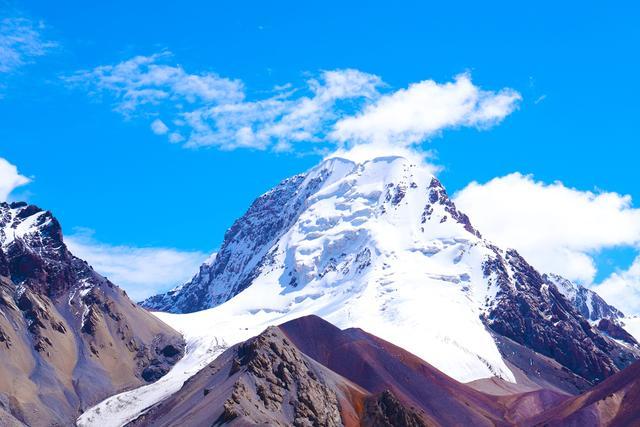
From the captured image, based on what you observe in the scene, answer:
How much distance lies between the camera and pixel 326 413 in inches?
6319

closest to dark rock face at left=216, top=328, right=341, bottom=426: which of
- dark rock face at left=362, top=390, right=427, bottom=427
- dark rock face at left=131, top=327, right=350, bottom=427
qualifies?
dark rock face at left=131, top=327, right=350, bottom=427

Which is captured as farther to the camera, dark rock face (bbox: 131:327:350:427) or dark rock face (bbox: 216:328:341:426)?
dark rock face (bbox: 216:328:341:426)

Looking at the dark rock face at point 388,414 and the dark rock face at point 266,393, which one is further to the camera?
the dark rock face at point 388,414

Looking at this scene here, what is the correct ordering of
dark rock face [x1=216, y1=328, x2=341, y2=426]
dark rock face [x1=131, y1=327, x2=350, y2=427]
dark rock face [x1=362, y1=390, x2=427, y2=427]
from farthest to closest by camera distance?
dark rock face [x1=362, y1=390, x2=427, y2=427]
dark rock face [x1=216, y1=328, x2=341, y2=426]
dark rock face [x1=131, y1=327, x2=350, y2=427]

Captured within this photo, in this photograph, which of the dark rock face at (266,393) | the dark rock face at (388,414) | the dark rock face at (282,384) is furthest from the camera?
the dark rock face at (388,414)

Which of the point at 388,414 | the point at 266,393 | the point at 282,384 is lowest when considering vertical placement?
the point at 388,414

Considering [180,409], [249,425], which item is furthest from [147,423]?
[249,425]

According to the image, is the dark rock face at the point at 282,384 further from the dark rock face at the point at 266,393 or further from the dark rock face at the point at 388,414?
the dark rock face at the point at 388,414

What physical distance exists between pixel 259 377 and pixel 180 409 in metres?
22.0

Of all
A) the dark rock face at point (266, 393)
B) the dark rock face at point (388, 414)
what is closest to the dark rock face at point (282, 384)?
the dark rock face at point (266, 393)

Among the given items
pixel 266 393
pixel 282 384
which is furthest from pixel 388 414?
pixel 266 393

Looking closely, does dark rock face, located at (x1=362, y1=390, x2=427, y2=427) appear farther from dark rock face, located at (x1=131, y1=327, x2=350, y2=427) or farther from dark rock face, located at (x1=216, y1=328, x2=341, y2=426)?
dark rock face, located at (x1=216, y1=328, x2=341, y2=426)

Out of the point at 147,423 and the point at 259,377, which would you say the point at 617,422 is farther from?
the point at 147,423

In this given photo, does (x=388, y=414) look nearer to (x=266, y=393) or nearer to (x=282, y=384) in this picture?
(x=282, y=384)
